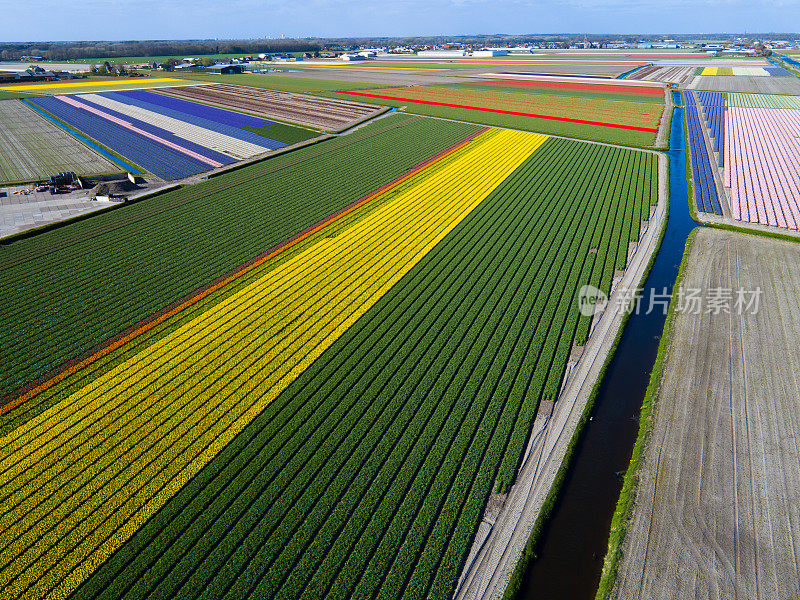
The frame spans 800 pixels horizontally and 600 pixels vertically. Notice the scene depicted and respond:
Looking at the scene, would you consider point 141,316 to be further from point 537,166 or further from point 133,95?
point 133,95

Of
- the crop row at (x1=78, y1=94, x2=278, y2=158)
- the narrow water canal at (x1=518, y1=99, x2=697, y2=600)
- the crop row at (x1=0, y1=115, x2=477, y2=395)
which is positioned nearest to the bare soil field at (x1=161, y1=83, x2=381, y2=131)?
the crop row at (x1=78, y1=94, x2=278, y2=158)

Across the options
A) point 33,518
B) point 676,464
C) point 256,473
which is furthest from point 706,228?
point 33,518

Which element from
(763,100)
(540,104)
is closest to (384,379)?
(540,104)

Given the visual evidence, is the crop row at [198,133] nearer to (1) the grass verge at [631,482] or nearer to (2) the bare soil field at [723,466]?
(1) the grass verge at [631,482]

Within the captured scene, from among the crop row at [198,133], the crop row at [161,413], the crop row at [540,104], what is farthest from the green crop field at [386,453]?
the crop row at [540,104]

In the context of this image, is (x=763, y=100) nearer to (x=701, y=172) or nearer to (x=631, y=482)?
(x=701, y=172)

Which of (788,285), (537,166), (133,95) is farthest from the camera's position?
(133,95)
